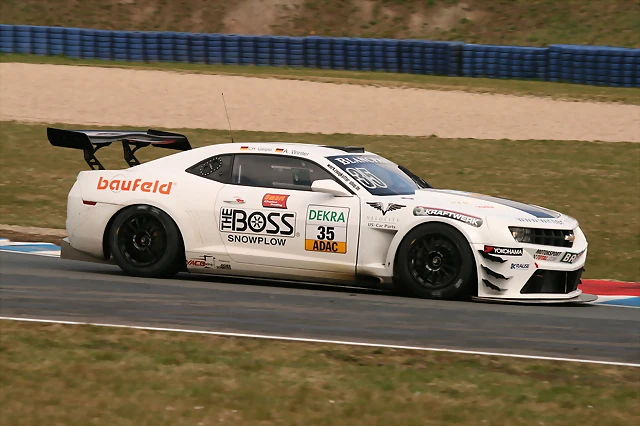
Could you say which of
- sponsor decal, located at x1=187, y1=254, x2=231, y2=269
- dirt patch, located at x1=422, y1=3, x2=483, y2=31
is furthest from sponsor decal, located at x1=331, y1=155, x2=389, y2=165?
dirt patch, located at x1=422, y1=3, x2=483, y2=31

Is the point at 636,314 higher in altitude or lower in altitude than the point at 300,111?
lower

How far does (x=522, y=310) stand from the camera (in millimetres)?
9492

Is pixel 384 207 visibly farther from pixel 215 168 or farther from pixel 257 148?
pixel 215 168

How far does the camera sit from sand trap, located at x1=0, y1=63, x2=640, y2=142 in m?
22.2

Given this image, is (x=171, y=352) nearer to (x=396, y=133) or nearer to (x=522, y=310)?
(x=522, y=310)

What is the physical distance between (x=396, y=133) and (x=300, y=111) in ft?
9.45

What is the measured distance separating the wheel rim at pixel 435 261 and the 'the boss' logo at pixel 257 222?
1.12m

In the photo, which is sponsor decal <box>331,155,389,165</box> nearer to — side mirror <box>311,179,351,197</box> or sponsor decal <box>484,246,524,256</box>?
side mirror <box>311,179,351,197</box>

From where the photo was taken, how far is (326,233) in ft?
32.4

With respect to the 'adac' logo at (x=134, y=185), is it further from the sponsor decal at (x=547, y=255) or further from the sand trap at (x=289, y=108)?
the sand trap at (x=289, y=108)

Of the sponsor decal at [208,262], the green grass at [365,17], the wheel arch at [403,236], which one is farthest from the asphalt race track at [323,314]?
the green grass at [365,17]

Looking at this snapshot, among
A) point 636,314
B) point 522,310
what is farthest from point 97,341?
point 636,314

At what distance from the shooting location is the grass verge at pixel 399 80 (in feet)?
90.2

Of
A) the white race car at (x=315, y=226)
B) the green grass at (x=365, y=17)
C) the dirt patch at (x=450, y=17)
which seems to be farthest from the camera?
the dirt patch at (x=450, y=17)
